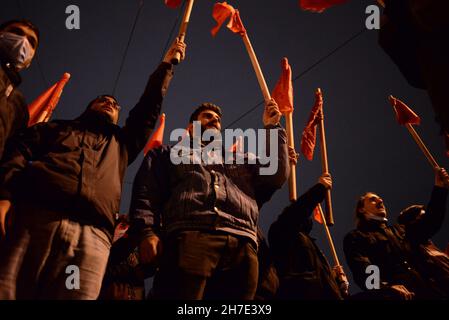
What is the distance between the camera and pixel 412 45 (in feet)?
5.97

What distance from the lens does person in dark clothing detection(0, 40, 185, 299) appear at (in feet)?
5.87

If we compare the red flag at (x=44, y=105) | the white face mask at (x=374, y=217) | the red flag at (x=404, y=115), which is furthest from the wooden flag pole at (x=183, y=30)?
the red flag at (x=404, y=115)

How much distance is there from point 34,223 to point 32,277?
28 cm

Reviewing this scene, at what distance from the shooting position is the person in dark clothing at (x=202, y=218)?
1958mm

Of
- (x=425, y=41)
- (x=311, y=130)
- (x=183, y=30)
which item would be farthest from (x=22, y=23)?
(x=311, y=130)

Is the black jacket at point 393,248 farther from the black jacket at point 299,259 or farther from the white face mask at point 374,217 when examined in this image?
the black jacket at point 299,259

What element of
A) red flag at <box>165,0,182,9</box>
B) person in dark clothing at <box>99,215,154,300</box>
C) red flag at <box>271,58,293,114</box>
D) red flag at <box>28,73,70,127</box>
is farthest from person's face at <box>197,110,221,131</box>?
red flag at <box>28,73,70,127</box>

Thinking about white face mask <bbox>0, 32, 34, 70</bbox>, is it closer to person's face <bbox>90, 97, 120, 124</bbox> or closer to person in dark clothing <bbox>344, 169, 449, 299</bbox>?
person's face <bbox>90, 97, 120, 124</bbox>

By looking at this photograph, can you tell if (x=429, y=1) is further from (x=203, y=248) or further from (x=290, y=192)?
(x=290, y=192)

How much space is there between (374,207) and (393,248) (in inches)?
21.1

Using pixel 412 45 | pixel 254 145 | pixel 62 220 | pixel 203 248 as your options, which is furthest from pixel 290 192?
pixel 62 220

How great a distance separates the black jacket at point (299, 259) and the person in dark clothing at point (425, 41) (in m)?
1.46
